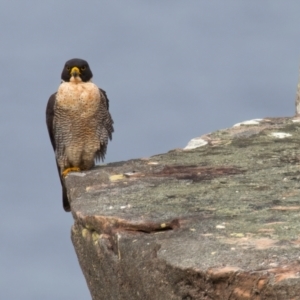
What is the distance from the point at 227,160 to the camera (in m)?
6.39

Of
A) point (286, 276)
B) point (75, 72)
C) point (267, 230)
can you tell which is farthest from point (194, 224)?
point (75, 72)

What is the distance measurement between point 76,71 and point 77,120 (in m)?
0.48

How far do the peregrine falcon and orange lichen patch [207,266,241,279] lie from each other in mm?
4575

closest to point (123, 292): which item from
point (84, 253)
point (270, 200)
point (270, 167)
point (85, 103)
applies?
point (84, 253)

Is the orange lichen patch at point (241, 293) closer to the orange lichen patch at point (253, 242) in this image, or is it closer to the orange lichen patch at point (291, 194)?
the orange lichen patch at point (253, 242)

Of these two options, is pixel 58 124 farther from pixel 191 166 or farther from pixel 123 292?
pixel 123 292

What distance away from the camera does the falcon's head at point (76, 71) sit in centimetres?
870

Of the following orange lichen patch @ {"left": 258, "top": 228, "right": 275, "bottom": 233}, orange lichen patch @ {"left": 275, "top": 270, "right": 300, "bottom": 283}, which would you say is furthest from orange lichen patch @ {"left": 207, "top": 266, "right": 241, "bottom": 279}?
orange lichen patch @ {"left": 258, "top": 228, "right": 275, "bottom": 233}

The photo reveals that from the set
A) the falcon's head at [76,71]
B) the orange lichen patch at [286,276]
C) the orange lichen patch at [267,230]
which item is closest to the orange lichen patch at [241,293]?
the orange lichen patch at [286,276]

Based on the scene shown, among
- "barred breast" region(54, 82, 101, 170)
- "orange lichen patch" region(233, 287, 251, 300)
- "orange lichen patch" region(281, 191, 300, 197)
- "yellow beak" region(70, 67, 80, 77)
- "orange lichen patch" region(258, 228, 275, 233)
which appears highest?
"yellow beak" region(70, 67, 80, 77)

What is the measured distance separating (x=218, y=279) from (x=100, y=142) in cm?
485

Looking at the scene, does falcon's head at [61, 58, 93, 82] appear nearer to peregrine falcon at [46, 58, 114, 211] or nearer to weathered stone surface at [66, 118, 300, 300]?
peregrine falcon at [46, 58, 114, 211]

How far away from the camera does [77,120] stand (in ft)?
28.0

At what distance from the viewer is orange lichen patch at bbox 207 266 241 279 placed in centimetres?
399
